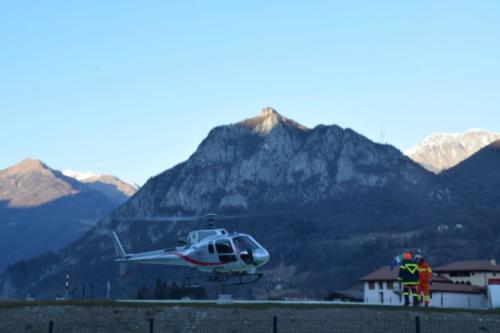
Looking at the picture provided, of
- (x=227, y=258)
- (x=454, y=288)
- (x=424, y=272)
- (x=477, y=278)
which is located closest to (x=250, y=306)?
(x=227, y=258)

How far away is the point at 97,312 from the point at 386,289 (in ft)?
222

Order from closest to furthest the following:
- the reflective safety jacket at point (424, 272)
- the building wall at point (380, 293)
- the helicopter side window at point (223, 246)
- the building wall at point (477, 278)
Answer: the reflective safety jacket at point (424, 272)
the helicopter side window at point (223, 246)
the building wall at point (380, 293)
the building wall at point (477, 278)

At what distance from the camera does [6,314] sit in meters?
40.0

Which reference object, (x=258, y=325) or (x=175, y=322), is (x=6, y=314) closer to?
(x=175, y=322)

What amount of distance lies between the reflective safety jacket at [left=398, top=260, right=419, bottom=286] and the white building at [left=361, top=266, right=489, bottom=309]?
33313 mm

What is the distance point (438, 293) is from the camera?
8406cm

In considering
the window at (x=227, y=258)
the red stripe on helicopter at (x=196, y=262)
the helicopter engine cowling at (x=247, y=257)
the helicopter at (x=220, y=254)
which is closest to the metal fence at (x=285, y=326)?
the helicopter engine cowling at (x=247, y=257)

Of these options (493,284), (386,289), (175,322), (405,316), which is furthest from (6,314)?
(386,289)

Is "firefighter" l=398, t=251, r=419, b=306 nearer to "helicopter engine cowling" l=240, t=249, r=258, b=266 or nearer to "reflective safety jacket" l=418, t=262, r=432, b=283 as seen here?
"reflective safety jacket" l=418, t=262, r=432, b=283

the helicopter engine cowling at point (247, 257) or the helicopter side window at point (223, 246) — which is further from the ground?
the helicopter side window at point (223, 246)

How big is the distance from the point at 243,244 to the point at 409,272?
10727 millimetres

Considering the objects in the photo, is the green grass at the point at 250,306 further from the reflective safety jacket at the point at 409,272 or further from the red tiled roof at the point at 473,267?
the red tiled roof at the point at 473,267

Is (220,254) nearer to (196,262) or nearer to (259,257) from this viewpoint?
(196,262)

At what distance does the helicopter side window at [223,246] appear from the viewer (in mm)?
44375
